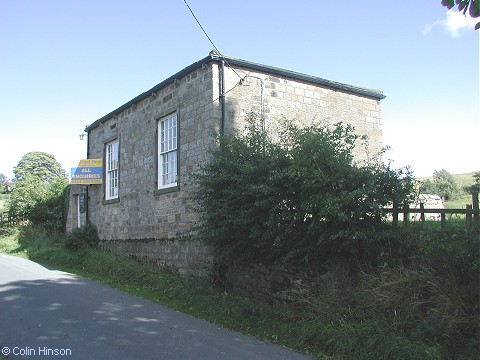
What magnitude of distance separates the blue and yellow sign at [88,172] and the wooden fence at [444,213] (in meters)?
13.0

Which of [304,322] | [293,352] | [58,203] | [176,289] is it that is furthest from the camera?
[58,203]

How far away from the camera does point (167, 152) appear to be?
13.1 metres

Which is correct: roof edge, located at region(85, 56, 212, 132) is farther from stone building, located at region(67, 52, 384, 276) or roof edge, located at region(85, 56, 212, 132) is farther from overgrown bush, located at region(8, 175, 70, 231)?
overgrown bush, located at region(8, 175, 70, 231)

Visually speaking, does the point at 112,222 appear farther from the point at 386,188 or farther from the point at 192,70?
the point at 386,188

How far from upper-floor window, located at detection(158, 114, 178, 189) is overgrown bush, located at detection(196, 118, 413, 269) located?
161 inches

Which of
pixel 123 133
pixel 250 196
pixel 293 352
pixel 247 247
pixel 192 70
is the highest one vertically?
pixel 192 70

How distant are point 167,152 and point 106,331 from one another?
7063mm

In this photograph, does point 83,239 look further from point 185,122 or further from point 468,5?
point 468,5

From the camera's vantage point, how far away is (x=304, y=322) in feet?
22.0

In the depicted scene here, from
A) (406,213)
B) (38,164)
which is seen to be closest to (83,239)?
(406,213)

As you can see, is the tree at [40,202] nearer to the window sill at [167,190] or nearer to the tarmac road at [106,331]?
the window sill at [167,190]

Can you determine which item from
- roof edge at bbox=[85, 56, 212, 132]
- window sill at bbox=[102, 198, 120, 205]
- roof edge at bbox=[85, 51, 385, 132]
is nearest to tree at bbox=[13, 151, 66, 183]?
roof edge at bbox=[85, 56, 212, 132]

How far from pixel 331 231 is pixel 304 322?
1.45 m

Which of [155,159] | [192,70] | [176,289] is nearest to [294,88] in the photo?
[192,70]
